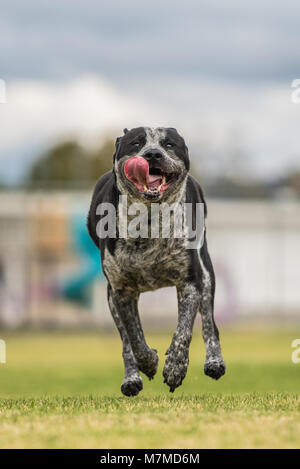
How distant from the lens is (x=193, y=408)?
699 centimetres

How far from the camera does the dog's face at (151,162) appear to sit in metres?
7.11

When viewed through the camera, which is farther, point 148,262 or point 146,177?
point 148,262

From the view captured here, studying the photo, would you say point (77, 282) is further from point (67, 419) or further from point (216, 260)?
point (67, 419)

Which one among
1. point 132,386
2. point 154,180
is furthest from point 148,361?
point 154,180

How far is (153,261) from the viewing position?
7.54 metres

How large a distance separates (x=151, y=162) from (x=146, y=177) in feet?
0.46

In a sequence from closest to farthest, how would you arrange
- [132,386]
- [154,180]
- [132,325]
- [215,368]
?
1. [154,180]
2. [215,368]
3. [132,386]
4. [132,325]

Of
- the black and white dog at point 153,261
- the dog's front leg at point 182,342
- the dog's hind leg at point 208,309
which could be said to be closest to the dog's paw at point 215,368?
the black and white dog at point 153,261

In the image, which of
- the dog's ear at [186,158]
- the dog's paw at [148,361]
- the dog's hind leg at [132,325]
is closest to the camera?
the dog's ear at [186,158]

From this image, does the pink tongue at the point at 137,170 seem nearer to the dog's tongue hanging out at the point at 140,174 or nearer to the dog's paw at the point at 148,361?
the dog's tongue hanging out at the point at 140,174

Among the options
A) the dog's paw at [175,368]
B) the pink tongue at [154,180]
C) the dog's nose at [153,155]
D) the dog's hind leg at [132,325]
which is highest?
the dog's nose at [153,155]

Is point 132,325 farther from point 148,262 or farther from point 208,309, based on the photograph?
point 148,262
